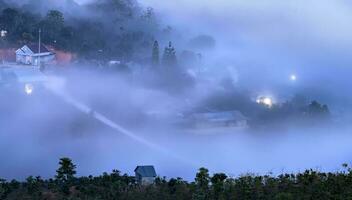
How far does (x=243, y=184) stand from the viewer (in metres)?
4.48

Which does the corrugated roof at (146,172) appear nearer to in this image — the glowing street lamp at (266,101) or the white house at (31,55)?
the glowing street lamp at (266,101)

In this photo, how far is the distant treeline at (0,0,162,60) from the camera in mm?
21984

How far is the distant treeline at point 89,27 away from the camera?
72.1ft

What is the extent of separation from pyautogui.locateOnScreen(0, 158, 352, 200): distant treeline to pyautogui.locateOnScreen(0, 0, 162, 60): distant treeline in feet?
57.3

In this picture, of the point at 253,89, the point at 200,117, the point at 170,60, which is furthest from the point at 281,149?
the point at 170,60

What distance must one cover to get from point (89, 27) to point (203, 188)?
20.9 meters

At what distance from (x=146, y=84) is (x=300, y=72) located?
23.3ft

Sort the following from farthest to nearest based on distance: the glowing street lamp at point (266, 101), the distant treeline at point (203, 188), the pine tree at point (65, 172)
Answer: the glowing street lamp at point (266, 101) < the pine tree at point (65, 172) < the distant treeline at point (203, 188)

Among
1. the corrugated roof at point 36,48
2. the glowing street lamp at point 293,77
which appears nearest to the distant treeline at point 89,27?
the corrugated roof at point 36,48

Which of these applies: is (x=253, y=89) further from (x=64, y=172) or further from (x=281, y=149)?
(x=64, y=172)

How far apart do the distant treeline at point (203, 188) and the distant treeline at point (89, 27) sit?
687 inches

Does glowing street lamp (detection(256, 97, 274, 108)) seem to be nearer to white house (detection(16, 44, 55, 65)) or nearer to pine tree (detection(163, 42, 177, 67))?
pine tree (detection(163, 42, 177, 67))

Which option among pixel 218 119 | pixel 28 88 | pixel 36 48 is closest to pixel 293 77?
pixel 218 119

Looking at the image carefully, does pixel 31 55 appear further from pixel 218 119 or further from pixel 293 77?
pixel 293 77
